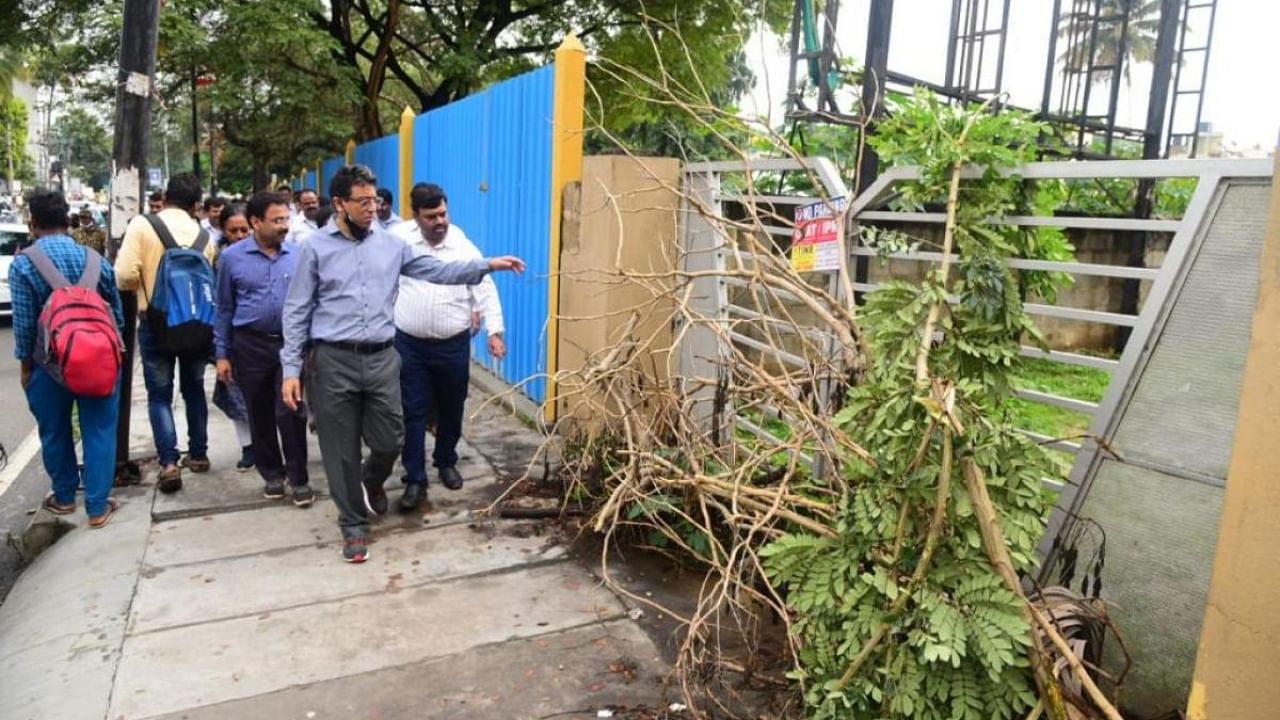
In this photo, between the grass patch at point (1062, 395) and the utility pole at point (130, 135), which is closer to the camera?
the utility pole at point (130, 135)

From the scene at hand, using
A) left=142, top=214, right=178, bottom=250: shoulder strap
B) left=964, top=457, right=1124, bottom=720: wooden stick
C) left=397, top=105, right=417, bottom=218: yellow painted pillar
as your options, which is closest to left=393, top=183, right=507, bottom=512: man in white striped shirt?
left=142, top=214, right=178, bottom=250: shoulder strap

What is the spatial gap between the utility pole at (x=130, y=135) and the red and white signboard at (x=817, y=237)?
3.86 metres

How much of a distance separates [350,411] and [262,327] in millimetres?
1058

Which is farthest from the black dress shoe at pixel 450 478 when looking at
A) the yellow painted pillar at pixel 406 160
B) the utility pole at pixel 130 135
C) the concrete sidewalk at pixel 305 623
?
the yellow painted pillar at pixel 406 160

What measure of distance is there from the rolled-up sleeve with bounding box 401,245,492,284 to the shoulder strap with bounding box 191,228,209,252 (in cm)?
154

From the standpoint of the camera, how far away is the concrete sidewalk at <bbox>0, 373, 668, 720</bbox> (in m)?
3.09

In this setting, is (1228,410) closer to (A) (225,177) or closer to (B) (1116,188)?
(B) (1116,188)

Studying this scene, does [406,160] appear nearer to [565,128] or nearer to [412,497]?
[565,128]

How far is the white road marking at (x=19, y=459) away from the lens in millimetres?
6020

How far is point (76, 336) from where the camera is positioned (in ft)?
14.1

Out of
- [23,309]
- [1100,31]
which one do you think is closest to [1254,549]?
[23,309]

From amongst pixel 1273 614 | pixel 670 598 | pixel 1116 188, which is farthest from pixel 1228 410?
pixel 1116 188

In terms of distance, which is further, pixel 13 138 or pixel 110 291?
pixel 13 138

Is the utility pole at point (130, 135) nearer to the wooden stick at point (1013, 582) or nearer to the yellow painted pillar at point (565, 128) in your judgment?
the yellow painted pillar at point (565, 128)
